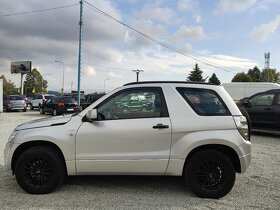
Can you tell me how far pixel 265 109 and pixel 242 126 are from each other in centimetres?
800

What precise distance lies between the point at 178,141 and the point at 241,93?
17.2m

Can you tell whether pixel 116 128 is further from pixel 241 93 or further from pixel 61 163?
pixel 241 93

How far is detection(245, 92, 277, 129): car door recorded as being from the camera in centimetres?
1301

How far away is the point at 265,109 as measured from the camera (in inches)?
520

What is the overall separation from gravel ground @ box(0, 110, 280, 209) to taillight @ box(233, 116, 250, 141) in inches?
37.5

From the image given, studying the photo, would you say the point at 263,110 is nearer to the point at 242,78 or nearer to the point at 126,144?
the point at 126,144

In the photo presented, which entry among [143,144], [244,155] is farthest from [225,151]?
[143,144]

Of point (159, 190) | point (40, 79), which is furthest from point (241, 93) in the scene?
point (40, 79)

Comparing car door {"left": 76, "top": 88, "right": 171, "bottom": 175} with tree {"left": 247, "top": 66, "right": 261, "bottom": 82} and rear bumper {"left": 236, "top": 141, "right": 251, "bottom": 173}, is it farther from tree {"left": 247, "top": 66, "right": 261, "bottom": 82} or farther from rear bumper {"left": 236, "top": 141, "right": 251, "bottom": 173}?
tree {"left": 247, "top": 66, "right": 261, "bottom": 82}

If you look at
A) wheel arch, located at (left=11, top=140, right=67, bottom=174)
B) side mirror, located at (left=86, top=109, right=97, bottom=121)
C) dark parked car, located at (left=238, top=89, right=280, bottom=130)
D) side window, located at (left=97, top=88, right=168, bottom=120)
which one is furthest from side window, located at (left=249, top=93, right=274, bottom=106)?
wheel arch, located at (left=11, top=140, right=67, bottom=174)

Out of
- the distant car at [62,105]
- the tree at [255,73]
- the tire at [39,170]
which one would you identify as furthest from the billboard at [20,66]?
the tire at [39,170]

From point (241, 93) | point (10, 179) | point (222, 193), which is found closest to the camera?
point (222, 193)

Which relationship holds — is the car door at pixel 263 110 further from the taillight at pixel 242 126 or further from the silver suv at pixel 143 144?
the silver suv at pixel 143 144

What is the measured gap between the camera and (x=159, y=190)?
6.00 m
